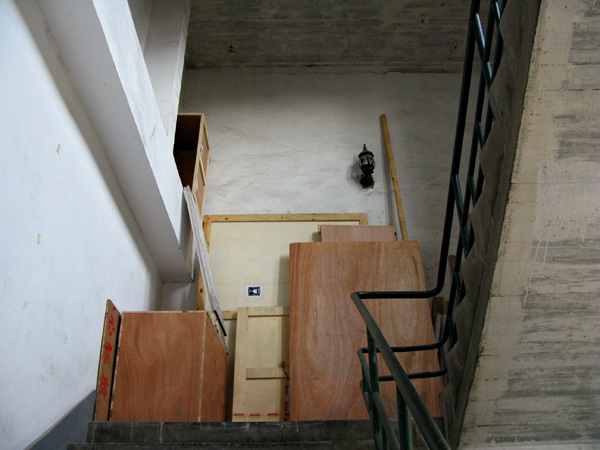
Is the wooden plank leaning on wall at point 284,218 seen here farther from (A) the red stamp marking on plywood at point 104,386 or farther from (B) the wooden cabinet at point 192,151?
(A) the red stamp marking on plywood at point 104,386

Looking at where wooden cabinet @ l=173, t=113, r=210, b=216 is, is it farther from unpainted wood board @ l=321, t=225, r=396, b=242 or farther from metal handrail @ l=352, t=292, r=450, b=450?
metal handrail @ l=352, t=292, r=450, b=450

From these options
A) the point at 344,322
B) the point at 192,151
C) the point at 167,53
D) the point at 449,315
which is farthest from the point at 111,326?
the point at 192,151

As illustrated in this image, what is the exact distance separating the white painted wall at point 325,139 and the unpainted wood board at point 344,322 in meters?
0.84

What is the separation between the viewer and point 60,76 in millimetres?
2342

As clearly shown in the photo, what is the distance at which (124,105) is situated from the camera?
2.57 m

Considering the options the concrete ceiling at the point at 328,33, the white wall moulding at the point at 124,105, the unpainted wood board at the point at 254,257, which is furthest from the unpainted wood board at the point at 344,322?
the concrete ceiling at the point at 328,33

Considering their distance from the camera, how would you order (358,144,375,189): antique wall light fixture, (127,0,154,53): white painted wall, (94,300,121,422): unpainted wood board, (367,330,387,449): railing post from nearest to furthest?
(367,330,387,449): railing post < (94,300,121,422): unpainted wood board < (127,0,154,53): white painted wall < (358,144,375,189): antique wall light fixture

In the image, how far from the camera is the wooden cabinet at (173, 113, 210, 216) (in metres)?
4.39

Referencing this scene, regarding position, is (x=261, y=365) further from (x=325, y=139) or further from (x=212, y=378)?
(x=325, y=139)

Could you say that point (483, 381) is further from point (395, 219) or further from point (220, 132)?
point (220, 132)

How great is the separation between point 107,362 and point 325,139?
10.7 ft

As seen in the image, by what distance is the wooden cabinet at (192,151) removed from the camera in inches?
173

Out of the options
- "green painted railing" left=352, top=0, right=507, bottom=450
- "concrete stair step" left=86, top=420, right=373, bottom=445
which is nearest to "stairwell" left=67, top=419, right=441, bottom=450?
"concrete stair step" left=86, top=420, right=373, bottom=445

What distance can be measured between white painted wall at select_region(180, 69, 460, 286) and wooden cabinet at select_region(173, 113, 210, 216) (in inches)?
10.0
